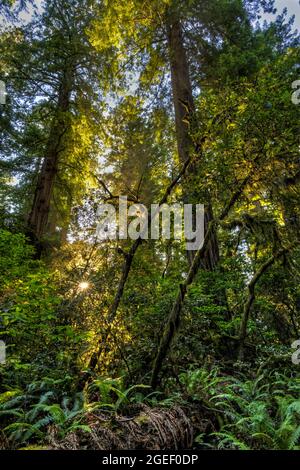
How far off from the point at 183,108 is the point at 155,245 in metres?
4.27

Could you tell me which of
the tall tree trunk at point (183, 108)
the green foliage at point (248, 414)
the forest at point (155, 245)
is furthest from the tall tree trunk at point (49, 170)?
the green foliage at point (248, 414)

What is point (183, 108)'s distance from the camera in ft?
31.2

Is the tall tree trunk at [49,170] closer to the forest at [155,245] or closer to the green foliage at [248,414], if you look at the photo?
the forest at [155,245]

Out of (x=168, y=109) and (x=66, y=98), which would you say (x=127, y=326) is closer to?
(x=168, y=109)

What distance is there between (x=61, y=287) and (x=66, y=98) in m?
10.5

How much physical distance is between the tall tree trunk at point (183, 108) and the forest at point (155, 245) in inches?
2.0

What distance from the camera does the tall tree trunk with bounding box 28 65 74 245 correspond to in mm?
11690

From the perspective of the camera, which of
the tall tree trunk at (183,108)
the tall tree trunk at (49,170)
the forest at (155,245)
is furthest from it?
the tall tree trunk at (49,170)

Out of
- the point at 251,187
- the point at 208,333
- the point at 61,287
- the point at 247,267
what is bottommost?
the point at 208,333

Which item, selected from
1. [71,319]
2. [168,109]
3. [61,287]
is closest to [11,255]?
[61,287]

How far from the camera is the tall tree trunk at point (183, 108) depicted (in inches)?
300

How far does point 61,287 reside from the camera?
5.76 metres

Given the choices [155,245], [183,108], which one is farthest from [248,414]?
[183,108]

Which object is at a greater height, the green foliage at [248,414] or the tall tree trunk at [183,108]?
the tall tree trunk at [183,108]
